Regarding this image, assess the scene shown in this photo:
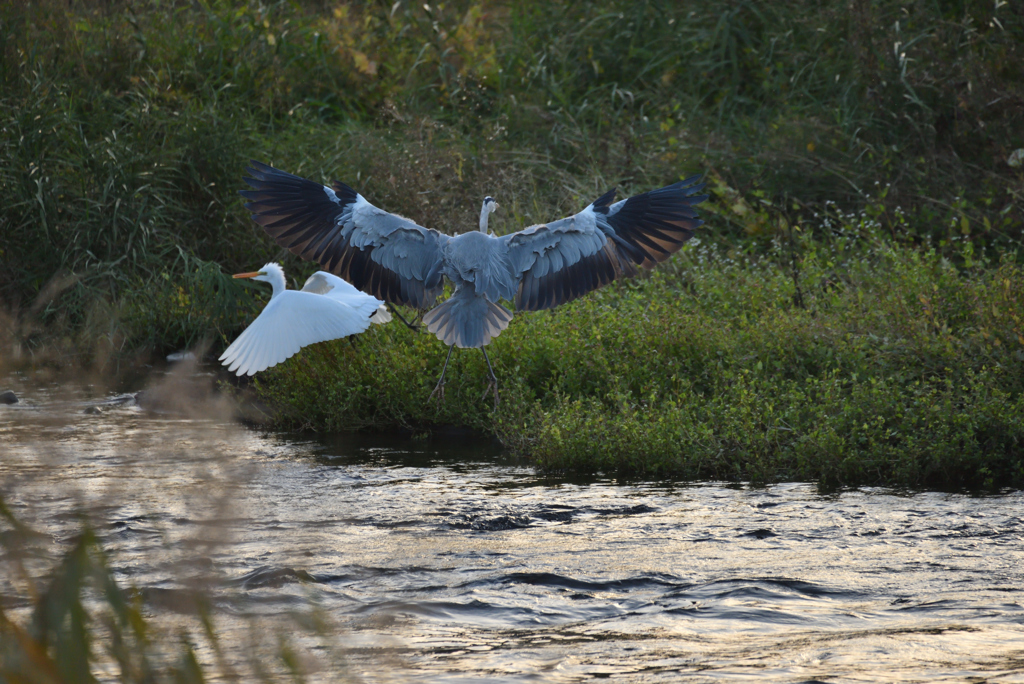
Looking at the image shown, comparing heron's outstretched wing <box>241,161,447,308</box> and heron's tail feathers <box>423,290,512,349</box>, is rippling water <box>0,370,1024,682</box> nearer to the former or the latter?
heron's tail feathers <box>423,290,512,349</box>

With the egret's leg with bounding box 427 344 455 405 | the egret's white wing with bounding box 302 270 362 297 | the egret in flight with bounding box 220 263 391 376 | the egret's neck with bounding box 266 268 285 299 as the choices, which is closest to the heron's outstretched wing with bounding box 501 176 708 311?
the egret's leg with bounding box 427 344 455 405

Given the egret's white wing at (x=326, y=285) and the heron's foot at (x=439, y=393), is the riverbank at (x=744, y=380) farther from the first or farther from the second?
the egret's white wing at (x=326, y=285)

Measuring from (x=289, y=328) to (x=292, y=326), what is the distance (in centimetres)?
3

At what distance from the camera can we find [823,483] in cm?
543

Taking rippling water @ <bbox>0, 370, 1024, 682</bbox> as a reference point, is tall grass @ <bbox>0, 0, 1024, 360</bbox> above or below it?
above

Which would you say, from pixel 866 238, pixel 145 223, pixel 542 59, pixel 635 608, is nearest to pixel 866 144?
pixel 866 238

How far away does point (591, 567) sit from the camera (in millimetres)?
4348

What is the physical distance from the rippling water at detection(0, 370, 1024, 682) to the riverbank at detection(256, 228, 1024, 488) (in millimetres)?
234

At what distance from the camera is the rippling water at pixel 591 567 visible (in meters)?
3.43

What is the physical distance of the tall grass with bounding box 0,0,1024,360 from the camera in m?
9.34

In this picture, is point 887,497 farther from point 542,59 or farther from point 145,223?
point 542,59

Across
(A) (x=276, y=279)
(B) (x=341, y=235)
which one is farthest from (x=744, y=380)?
(A) (x=276, y=279)

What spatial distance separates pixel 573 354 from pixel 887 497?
84.6 inches

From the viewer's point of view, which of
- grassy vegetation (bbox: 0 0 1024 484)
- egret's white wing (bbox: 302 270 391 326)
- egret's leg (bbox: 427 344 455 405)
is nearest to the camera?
grassy vegetation (bbox: 0 0 1024 484)
